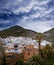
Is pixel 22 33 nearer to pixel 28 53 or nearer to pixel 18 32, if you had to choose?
pixel 18 32

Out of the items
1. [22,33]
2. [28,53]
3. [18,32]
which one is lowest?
[28,53]

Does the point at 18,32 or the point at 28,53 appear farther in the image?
the point at 18,32

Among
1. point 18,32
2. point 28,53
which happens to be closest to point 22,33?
point 18,32

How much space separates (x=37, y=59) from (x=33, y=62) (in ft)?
2.46

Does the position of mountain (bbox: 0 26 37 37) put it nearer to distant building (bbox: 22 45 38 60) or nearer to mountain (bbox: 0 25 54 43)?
mountain (bbox: 0 25 54 43)

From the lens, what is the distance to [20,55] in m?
43.9

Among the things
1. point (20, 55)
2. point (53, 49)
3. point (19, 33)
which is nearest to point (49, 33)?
point (19, 33)

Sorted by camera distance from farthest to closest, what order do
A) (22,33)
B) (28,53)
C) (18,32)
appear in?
1. (18,32)
2. (22,33)
3. (28,53)

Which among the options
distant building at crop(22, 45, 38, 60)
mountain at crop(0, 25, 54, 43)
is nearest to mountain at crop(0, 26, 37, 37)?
mountain at crop(0, 25, 54, 43)

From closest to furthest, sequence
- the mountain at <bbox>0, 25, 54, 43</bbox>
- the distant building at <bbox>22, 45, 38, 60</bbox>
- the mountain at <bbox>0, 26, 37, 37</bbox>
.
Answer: the distant building at <bbox>22, 45, 38, 60</bbox> → the mountain at <bbox>0, 25, 54, 43</bbox> → the mountain at <bbox>0, 26, 37, 37</bbox>

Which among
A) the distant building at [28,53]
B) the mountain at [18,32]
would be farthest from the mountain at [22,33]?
the distant building at [28,53]

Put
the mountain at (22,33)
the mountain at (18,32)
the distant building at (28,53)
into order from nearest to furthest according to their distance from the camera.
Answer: the distant building at (28,53) < the mountain at (22,33) < the mountain at (18,32)

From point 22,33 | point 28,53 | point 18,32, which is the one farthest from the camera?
point 18,32

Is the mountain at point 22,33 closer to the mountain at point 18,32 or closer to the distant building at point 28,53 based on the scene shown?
the mountain at point 18,32
